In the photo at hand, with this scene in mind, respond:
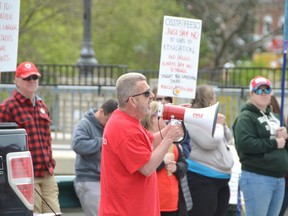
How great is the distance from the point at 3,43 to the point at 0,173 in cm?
221

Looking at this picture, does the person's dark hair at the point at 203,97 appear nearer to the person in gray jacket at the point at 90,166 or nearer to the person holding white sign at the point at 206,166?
the person holding white sign at the point at 206,166

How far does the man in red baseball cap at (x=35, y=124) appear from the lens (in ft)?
24.0

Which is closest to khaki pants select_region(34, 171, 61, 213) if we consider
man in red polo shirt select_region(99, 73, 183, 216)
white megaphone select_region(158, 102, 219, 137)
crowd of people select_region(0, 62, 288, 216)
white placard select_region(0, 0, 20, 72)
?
crowd of people select_region(0, 62, 288, 216)

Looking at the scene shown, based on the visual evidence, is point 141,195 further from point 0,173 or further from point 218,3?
point 218,3

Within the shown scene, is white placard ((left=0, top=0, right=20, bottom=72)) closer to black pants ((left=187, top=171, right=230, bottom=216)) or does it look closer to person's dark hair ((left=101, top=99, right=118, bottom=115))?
person's dark hair ((left=101, top=99, right=118, bottom=115))

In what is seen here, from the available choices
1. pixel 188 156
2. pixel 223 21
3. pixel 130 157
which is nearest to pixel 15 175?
pixel 130 157

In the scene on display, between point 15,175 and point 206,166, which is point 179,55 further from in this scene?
point 15,175

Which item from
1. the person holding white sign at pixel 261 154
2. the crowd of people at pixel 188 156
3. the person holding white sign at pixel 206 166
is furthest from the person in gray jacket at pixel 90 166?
the person holding white sign at pixel 261 154

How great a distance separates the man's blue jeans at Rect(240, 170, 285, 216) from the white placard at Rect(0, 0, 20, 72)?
2744mm

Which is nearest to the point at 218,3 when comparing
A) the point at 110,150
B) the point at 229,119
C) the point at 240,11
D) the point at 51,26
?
the point at 240,11

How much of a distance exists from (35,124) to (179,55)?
2.03 metres

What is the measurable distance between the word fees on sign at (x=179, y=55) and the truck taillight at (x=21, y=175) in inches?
134

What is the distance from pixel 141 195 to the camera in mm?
5422

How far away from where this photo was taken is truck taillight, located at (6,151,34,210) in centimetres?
509
